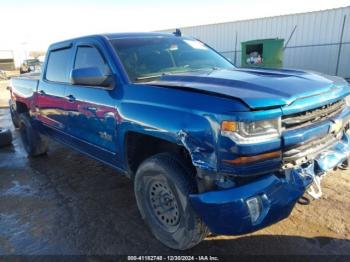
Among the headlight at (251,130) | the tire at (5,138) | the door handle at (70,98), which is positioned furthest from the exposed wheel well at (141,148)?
the tire at (5,138)

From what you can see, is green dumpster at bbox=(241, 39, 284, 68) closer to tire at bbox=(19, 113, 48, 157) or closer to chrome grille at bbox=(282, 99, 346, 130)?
tire at bbox=(19, 113, 48, 157)

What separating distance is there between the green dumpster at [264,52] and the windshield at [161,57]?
10515 millimetres

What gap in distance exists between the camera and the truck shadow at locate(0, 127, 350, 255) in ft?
9.37

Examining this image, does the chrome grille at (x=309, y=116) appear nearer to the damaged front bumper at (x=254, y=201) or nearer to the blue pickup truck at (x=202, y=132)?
the blue pickup truck at (x=202, y=132)

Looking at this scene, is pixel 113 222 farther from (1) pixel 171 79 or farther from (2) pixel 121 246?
(1) pixel 171 79

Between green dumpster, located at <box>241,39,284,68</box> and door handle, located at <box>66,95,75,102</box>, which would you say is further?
green dumpster, located at <box>241,39,284,68</box>

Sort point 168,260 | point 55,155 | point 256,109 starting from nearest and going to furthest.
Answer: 1. point 256,109
2. point 168,260
3. point 55,155

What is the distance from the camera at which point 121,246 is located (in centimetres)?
298

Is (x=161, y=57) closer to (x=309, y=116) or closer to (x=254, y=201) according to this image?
(x=309, y=116)

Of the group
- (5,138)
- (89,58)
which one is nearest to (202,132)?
(89,58)

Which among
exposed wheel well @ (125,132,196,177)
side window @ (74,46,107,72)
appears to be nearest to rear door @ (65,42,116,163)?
side window @ (74,46,107,72)

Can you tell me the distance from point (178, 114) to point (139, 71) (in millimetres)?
1023

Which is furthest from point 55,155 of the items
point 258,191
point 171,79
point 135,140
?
point 258,191

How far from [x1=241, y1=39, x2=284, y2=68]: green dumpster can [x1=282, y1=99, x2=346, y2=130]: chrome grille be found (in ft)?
38.0
